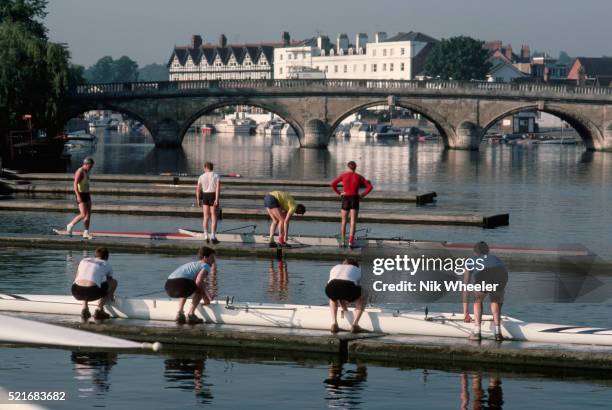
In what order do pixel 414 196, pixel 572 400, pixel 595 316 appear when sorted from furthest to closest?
pixel 414 196 → pixel 595 316 → pixel 572 400

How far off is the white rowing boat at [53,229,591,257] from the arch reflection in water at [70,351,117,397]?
11.1m

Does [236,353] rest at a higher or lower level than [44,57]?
lower

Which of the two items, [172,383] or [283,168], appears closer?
[172,383]

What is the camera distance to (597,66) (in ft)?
651

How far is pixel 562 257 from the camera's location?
1187 inches

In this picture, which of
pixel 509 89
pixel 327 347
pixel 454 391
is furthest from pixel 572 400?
pixel 509 89

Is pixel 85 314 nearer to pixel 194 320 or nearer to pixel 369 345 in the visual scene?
pixel 194 320

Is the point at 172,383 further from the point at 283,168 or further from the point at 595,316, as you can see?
the point at 283,168

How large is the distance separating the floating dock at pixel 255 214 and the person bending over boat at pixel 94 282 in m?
19.5

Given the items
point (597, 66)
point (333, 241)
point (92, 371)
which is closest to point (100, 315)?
point (92, 371)

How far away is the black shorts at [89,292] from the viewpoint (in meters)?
20.8

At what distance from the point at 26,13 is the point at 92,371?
79932mm

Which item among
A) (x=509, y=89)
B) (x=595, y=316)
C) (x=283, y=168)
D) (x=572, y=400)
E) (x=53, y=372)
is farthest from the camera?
(x=509, y=89)

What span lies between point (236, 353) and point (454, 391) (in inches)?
150
